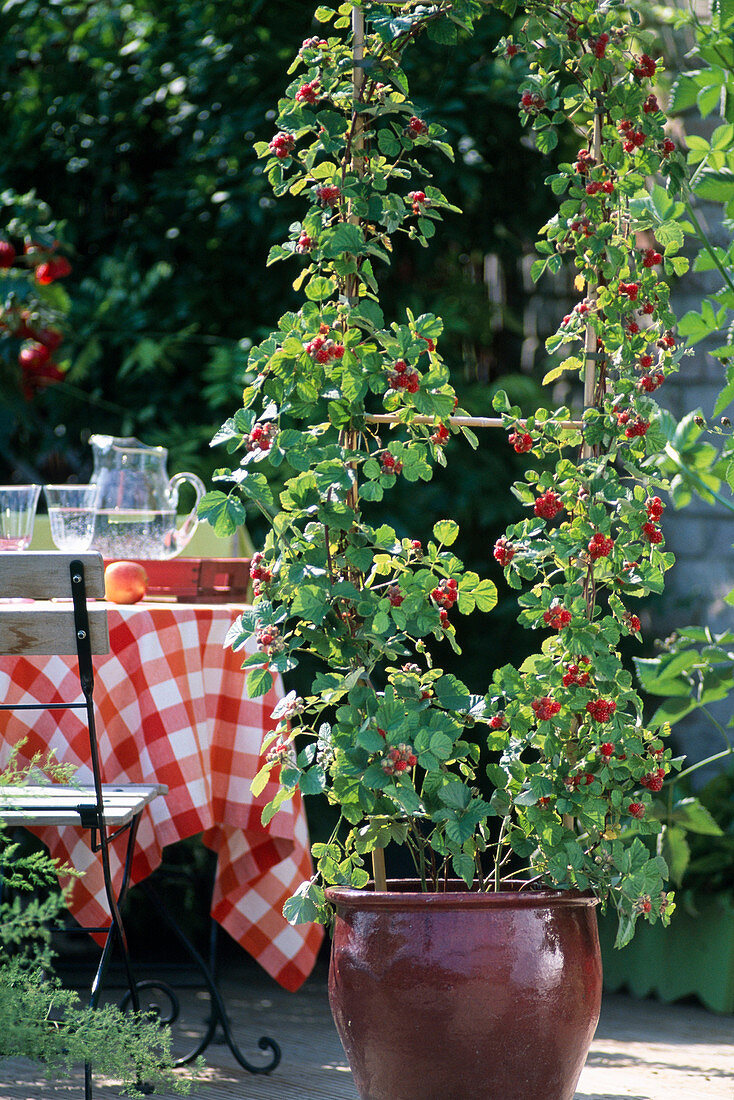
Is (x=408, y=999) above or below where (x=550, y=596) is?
below

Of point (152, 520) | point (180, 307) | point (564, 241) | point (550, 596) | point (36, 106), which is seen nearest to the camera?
point (550, 596)

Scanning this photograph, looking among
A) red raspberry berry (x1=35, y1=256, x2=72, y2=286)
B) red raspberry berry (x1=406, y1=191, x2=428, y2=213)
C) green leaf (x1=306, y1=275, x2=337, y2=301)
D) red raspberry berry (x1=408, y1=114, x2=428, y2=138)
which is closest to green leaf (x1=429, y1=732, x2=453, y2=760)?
green leaf (x1=306, y1=275, x2=337, y2=301)

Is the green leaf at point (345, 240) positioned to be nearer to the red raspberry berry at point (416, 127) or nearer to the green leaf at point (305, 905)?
the red raspberry berry at point (416, 127)

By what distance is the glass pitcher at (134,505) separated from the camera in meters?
2.56

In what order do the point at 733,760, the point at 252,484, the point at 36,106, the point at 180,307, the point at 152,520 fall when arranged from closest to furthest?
1. the point at 252,484
2. the point at 152,520
3. the point at 733,760
4. the point at 180,307
5. the point at 36,106

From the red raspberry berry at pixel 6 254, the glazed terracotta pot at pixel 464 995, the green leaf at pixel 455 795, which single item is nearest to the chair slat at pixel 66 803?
the glazed terracotta pot at pixel 464 995

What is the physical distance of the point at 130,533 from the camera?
2559mm

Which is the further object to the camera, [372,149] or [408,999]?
[372,149]

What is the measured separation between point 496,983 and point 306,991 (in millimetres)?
1533

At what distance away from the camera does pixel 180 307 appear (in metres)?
4.00

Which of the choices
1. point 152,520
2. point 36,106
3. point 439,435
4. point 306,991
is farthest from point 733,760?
point 36,106

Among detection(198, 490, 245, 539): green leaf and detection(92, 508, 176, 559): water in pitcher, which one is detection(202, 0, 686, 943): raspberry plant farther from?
detection(92, 508, 176, 559): water in pitcher

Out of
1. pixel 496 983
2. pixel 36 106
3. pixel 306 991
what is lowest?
pixel 306 991

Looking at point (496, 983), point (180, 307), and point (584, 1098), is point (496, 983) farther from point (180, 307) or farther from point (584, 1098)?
point (180, 307)
